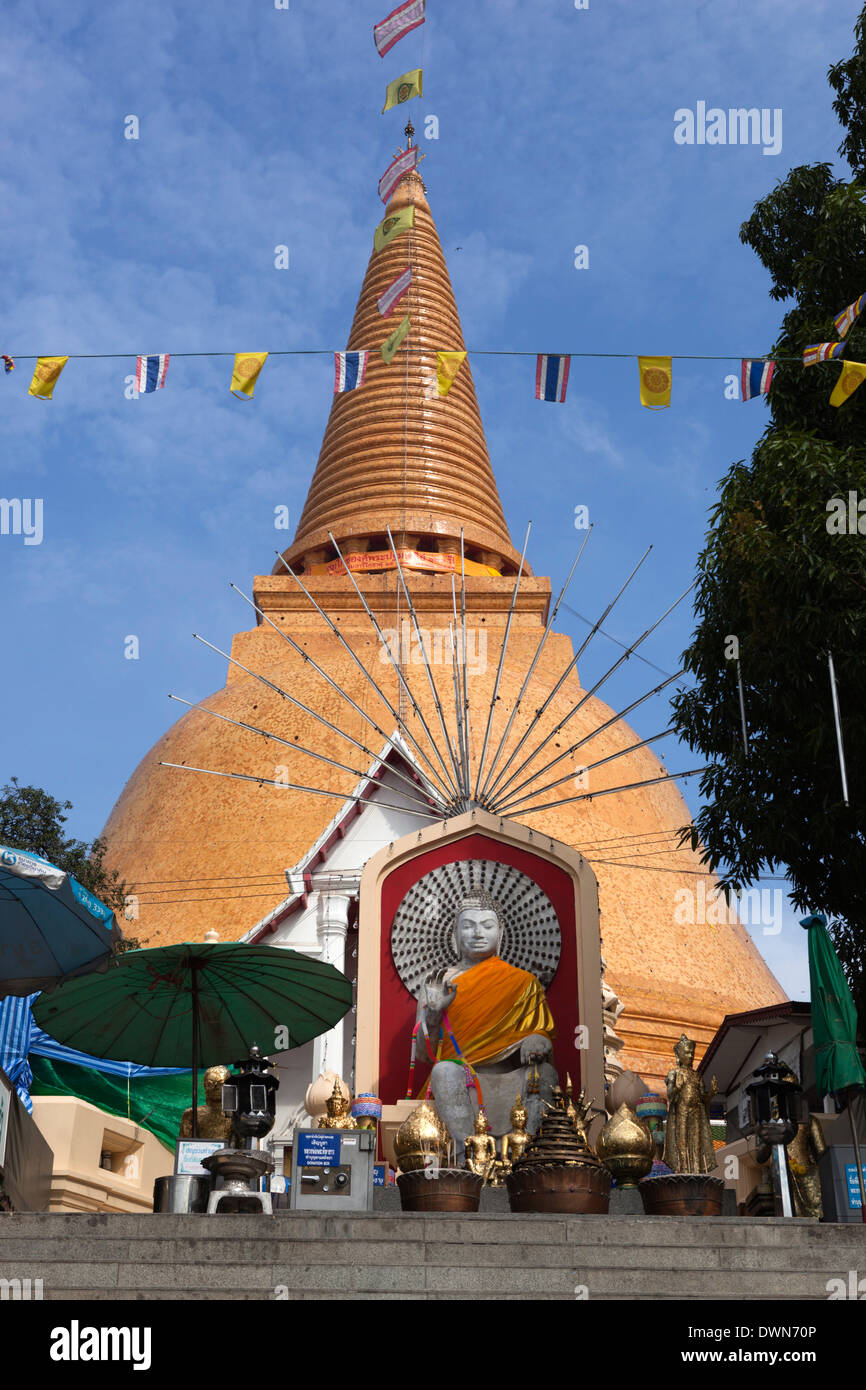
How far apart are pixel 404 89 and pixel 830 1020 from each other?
1187 centimetres

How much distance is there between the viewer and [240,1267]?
746 cm

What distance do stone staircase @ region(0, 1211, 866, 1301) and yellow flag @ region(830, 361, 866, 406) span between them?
7141 mm

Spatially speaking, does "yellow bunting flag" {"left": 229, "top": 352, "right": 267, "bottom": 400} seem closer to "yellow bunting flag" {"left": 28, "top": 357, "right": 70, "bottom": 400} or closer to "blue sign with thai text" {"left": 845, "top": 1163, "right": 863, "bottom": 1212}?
"yellow bunting flag" {"left": 28, "top": 357, "right": 70, "bottom": 400}

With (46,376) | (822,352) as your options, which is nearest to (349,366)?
(46,376)

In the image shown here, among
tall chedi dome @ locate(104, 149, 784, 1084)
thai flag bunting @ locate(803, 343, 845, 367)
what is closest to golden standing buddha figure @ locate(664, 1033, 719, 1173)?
thai flag bunting @ locate(803, 343, 845, 367)

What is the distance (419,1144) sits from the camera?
11.1 m

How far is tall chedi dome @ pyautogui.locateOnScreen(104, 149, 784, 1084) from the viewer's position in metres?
23.9

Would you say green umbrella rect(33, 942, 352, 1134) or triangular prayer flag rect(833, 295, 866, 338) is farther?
triangular prayer flag rect(833, 295, 866, 338)

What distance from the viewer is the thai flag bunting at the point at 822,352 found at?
1283cm

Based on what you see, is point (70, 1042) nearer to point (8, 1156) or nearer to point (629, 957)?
point (8, 1156)

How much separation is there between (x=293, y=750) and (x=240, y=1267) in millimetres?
18496

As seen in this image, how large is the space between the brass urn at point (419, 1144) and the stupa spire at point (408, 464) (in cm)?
2153

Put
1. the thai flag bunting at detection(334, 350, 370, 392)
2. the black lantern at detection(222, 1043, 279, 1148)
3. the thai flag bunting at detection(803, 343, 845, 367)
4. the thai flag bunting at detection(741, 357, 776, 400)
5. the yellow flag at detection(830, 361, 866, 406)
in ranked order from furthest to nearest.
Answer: the thai flag bunting at detection(334, 350, 370, 392), the thai flag bunting at detection(741, 357, 776, 400), the thai flag bunting at detection(803, 343, 845, 367), the yellow flag at detection(830, 361, 866, 406), the black lantern at detection(222, 1043, 279, 1148)
